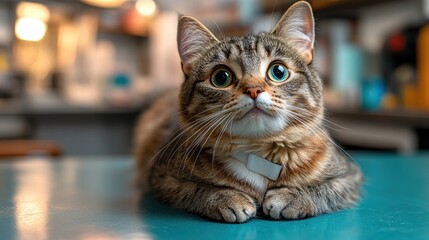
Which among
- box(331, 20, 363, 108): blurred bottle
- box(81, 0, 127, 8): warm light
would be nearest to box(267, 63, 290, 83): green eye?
box(81, 0, 127, 8): warm light

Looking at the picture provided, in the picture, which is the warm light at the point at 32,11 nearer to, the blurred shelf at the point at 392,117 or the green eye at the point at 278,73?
the blurred shelf at the point at 392,117

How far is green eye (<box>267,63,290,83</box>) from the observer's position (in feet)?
2.95

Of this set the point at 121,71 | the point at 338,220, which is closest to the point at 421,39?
the point at 338,220

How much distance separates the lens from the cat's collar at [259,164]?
902 mm

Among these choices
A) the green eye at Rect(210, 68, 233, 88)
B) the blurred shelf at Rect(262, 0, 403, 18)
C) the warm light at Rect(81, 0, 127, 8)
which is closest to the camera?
the green eye at Rect(210, 68, 233, 88)

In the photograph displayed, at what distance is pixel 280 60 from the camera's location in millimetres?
921

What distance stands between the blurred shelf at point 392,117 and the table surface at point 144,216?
2.41ft

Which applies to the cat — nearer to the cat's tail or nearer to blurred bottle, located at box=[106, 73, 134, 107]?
the cat's tail

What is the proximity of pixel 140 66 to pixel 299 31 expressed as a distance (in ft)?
12.6

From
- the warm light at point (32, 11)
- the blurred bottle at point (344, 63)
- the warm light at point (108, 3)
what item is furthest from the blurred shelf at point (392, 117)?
the warm light at point (32, 11)

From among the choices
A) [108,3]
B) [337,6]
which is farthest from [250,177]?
[337,6]

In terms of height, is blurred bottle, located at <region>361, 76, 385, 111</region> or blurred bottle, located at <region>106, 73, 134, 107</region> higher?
blurred bottle, located at <region>361, 76, 385, 111</region>

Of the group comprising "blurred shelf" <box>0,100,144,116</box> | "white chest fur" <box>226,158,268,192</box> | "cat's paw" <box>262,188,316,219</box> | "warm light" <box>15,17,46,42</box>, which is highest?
"warm light" <box>15,17,46,42</box>

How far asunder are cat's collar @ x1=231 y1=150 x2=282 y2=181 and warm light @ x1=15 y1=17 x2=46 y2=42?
3402 mm
